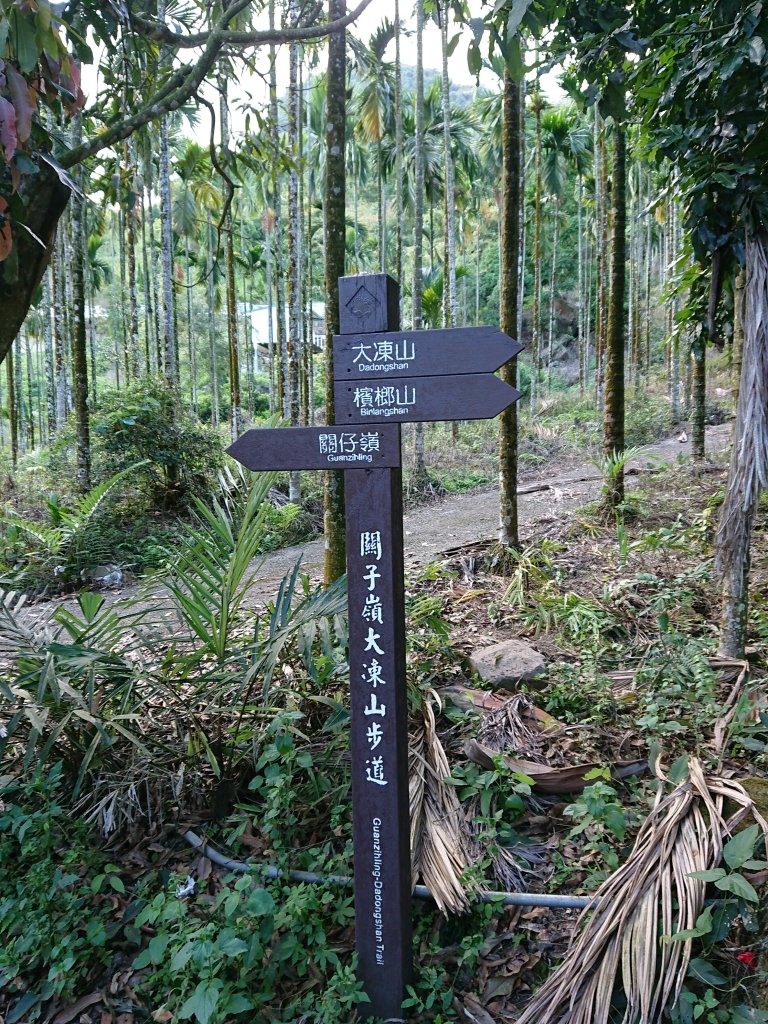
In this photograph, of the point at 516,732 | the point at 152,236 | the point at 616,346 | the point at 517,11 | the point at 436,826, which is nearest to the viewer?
the point at 517,11

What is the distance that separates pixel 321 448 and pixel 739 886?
1835mm

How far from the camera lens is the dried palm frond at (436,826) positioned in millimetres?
2627

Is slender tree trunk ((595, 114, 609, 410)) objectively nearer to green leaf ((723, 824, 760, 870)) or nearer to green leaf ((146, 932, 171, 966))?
green leaf ((723, 824, 760, 870))

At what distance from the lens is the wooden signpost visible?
2.28 metres

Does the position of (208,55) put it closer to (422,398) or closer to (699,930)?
(422,398)

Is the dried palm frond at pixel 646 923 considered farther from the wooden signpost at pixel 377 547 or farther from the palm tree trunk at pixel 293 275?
the palm tree trunk at pixel 293 275

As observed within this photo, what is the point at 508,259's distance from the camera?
5.25 metres

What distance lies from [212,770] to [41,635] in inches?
40.6

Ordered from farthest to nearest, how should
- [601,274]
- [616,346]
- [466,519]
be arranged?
[601,274], [466,519], [616,346]

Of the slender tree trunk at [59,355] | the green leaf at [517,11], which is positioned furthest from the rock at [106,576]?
the green leaf at [517,11]

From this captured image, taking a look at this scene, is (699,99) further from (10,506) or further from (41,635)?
(10,506)

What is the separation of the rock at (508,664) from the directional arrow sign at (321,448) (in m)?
1.81

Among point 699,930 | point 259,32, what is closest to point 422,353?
point 699,930

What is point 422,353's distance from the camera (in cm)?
224
